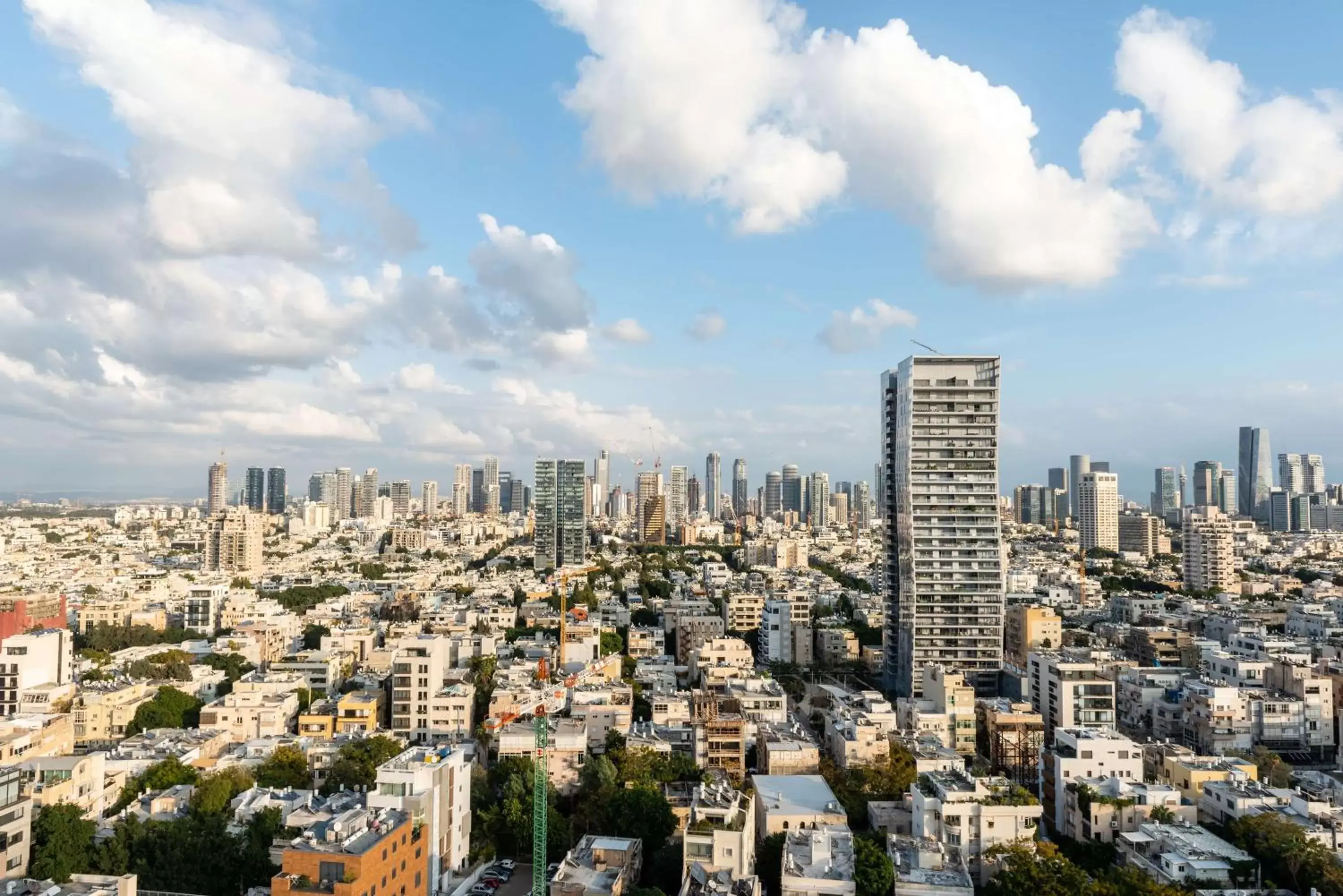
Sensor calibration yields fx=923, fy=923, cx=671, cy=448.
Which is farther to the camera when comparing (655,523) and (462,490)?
(462,490)

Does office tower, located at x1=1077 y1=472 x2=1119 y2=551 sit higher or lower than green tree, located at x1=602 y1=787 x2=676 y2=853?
higher

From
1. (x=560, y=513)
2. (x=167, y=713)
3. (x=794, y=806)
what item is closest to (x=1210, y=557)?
(x=560, y=513)

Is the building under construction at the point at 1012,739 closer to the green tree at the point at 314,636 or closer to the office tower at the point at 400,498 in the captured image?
the green tree at the point at 314,636

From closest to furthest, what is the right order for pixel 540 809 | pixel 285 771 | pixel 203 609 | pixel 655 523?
pixel 540 809 → pixel 285 771 → pixel 203 609 → pixel 655 523

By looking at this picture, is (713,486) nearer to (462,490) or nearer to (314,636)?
(462,490)

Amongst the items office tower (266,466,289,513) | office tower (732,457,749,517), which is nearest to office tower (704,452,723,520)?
office tower (732,457,749,517)

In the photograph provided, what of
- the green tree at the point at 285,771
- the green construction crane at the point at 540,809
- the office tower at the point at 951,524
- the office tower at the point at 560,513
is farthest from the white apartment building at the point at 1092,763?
the office tower at the point at 560,513

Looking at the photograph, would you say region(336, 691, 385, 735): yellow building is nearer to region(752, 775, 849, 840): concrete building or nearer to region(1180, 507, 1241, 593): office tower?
region(752, 775, 849, 840): concrete building
